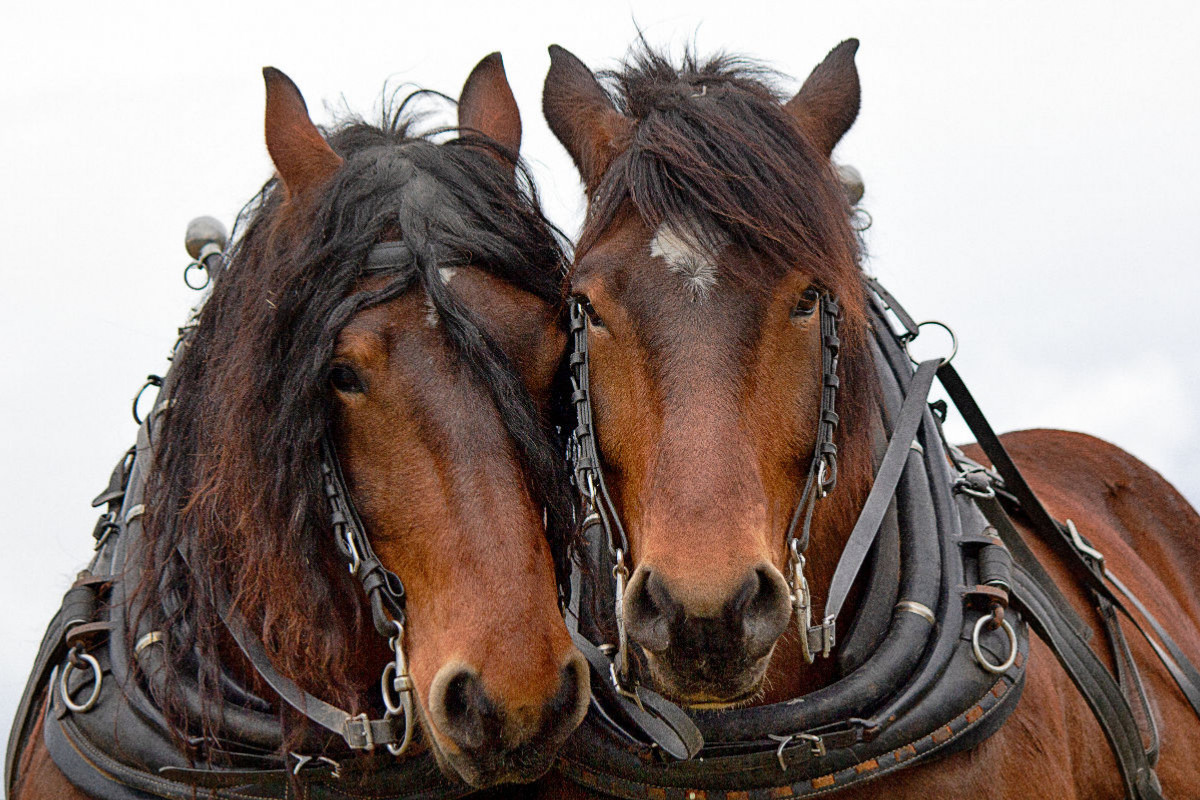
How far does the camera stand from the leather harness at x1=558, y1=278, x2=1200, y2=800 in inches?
111

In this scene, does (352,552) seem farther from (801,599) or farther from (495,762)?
(801,599)

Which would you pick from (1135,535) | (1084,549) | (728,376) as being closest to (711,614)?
(728,376)

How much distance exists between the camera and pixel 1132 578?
471 centimetres

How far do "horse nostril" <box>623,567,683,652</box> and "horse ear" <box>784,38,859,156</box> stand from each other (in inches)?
55.8

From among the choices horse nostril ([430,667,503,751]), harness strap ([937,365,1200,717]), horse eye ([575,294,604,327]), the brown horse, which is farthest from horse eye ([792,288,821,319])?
harness strap ([937,365,1200,717])

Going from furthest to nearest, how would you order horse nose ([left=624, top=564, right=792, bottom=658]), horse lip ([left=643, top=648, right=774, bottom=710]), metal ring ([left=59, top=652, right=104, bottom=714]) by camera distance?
metal ring ([left=59, top=652, right=104, bottom=714])
horse lip ([left=643, top=648, right=774, bottom=710])
horse nose ([left=624, top=564, right=792, bottom=658])

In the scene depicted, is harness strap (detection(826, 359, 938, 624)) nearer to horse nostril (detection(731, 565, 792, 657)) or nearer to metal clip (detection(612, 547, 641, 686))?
horse nostril (detection(731, 565, 792, 657))

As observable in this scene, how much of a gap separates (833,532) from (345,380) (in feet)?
4.17

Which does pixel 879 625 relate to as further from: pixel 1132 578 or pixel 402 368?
pixel 1132 578

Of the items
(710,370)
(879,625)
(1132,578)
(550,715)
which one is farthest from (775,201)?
(1132,578)

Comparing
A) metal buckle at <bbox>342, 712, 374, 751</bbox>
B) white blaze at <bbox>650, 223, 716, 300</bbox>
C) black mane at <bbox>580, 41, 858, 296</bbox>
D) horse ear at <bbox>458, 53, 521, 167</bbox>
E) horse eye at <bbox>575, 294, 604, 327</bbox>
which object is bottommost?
metal buckle at <bbox>342, 712, 374, 751</bbox>

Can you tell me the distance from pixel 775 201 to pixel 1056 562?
6.39 ft

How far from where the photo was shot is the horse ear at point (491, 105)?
3670mm

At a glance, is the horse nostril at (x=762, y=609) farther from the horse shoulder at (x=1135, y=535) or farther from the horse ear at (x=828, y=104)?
the horse shoulder at (x=1135, y=535)
